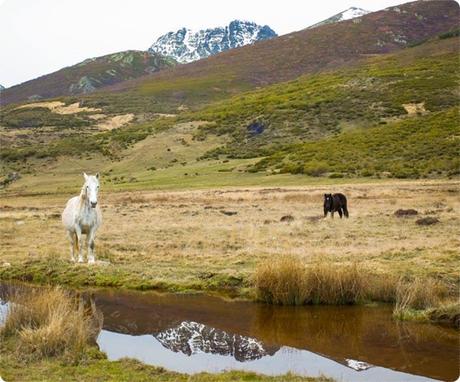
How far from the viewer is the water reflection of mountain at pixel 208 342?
10.3 metres

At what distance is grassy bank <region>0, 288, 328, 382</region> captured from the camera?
8547mm

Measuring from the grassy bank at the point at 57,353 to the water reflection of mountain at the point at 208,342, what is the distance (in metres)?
1.37

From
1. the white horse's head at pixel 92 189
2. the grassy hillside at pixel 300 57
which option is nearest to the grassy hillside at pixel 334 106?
the grassy hillside at pixel 300 57

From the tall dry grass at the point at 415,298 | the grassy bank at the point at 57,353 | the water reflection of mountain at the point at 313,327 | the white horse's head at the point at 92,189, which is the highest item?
the white horse's head at the point at 92,189

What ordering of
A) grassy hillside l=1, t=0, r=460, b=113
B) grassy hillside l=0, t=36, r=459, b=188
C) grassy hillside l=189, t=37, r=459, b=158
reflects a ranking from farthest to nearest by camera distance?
1. grassy hillside l=1, t=0, r=460, b=113
2. grassy hillside l=189, t=37, r=459, b=158
3. grassy hillside l=0, t=36, r=459, b=188

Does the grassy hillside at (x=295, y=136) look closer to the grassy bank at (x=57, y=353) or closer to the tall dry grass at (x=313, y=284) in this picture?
the tall dry grass at (x=313, y=284)

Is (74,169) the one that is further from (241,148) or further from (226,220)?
(226,220)

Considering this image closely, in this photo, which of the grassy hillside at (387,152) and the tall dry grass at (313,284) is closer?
the tall dry grass at (313,284)

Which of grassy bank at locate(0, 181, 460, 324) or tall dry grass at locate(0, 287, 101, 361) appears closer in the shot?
tall dry grass at locate(0, 287, 101, 361)

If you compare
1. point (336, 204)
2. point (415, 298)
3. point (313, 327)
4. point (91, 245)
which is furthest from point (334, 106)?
point (313, 327)

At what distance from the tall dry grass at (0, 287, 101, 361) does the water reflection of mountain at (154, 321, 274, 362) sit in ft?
5.15

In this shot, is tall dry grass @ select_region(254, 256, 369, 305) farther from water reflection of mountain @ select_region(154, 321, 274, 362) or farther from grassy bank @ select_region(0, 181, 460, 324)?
water reflection of mountain @ select_region(154, 321, 274, 362)

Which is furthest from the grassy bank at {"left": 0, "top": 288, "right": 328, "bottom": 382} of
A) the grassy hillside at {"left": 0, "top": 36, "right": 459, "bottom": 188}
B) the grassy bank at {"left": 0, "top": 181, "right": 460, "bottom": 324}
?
the grassy hillside at {"left": 0, "top": 36, "right": 459, "bottom": 188}

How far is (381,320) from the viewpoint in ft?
39.0
